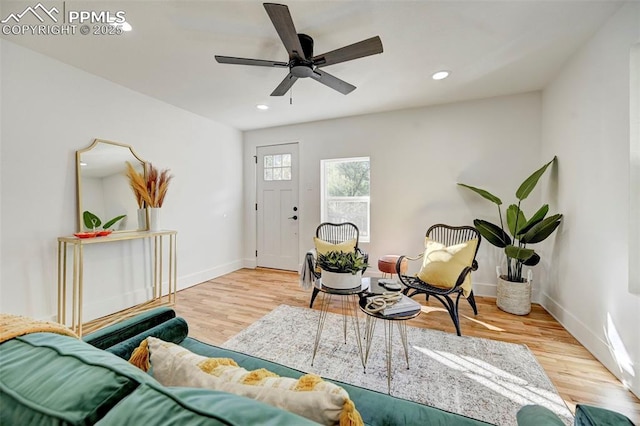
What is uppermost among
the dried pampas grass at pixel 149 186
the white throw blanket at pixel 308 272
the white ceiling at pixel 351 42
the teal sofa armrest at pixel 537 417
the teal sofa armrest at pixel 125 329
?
the white ceiling at pixel 351 42

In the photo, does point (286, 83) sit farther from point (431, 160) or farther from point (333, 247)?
point (431, 160)

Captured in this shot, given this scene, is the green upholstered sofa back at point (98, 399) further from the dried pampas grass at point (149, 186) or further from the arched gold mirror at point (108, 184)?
the dried pampas grass at point (149, 186)

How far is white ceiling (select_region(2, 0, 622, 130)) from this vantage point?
1.87m

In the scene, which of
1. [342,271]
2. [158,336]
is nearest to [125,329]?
[158,336]

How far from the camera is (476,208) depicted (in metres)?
3.51

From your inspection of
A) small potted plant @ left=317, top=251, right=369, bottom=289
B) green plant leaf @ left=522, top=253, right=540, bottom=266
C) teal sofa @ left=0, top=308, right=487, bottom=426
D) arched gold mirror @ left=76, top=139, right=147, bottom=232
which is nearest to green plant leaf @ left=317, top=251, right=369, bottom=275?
small potted plant @ left=317, top=251, right=369, bottom=289

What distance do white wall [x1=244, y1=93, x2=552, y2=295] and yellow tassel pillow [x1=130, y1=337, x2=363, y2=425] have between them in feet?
11.3

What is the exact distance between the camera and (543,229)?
270 cm

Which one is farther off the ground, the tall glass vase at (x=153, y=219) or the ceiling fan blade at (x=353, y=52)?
the ceiling fan blade at (x=353, y=52)

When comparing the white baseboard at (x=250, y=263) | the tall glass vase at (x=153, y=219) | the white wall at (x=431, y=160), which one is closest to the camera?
the tall glass vase at (x=153, y=219)

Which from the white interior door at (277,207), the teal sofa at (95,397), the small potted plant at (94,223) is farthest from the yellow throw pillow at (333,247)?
the teal sofa at (95,397)

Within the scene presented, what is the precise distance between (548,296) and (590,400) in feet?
5.29

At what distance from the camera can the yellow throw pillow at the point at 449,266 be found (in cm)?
261

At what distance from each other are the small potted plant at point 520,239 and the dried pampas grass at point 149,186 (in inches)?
152
